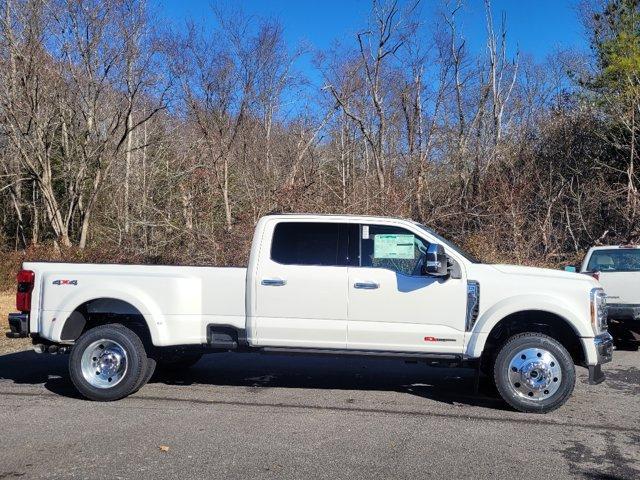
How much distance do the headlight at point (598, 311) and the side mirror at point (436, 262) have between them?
1.54m

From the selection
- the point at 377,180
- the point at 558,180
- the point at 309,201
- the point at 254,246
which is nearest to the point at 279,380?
the point at 254,246

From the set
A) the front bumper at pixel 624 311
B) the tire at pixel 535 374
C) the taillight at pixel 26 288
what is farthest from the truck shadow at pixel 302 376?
the front bumper at pixel 624 311

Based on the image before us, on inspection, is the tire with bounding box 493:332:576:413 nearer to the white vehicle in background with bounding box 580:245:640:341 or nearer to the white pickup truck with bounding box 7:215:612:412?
the white pickup truck with bounding box 7:215:612:412

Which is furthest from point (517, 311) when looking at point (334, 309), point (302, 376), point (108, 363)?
point (108, 363)

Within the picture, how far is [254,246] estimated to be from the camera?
717 cm

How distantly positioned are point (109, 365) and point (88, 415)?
740 mm

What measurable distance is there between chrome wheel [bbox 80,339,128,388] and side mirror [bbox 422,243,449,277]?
3.44 meters

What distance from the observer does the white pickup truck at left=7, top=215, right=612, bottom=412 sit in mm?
6625

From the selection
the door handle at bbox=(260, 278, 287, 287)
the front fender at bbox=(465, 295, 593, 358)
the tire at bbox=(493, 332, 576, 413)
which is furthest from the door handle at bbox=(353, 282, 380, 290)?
the tire at bbox=(493, 332, 576, 413)

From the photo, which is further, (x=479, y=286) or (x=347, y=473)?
(x=479, y=286)

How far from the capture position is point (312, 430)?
5.98 m

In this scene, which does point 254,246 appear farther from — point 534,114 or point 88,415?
point 534,114

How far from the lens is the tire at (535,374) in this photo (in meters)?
6.54

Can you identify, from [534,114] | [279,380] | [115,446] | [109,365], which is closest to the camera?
[115,446]
